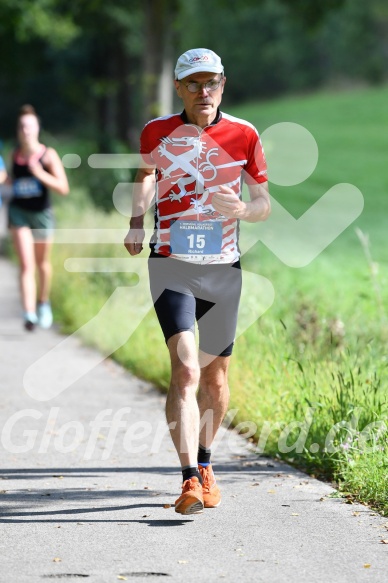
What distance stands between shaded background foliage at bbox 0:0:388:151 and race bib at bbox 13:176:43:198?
7998 mm

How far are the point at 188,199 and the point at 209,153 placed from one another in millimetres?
247

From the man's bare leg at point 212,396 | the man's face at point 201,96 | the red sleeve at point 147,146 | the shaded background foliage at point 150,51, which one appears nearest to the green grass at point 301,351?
the man's bare leg at point 212,396

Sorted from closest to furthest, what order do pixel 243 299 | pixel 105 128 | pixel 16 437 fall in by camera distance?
1. pixel 16 437
2. pixel 243 299
3. pixel 105 128

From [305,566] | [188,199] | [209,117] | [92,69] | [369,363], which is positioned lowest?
[305,566]

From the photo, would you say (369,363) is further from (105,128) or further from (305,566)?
(105,128)

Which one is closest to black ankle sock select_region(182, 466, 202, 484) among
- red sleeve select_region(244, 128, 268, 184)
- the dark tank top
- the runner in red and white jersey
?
the runner in red and white jersey

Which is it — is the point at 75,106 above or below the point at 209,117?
above

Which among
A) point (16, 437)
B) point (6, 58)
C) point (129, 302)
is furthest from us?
point (6, 58)

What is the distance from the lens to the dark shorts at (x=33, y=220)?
12.0 meters

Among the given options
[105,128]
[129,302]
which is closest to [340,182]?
[105,128]

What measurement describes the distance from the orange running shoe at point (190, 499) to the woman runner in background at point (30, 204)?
6.49m

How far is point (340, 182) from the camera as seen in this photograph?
36.6 metres

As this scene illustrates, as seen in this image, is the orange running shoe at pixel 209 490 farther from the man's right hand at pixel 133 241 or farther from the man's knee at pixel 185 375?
the man's right hand at pixel 133 241

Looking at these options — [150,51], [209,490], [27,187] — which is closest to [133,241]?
[209,490]
